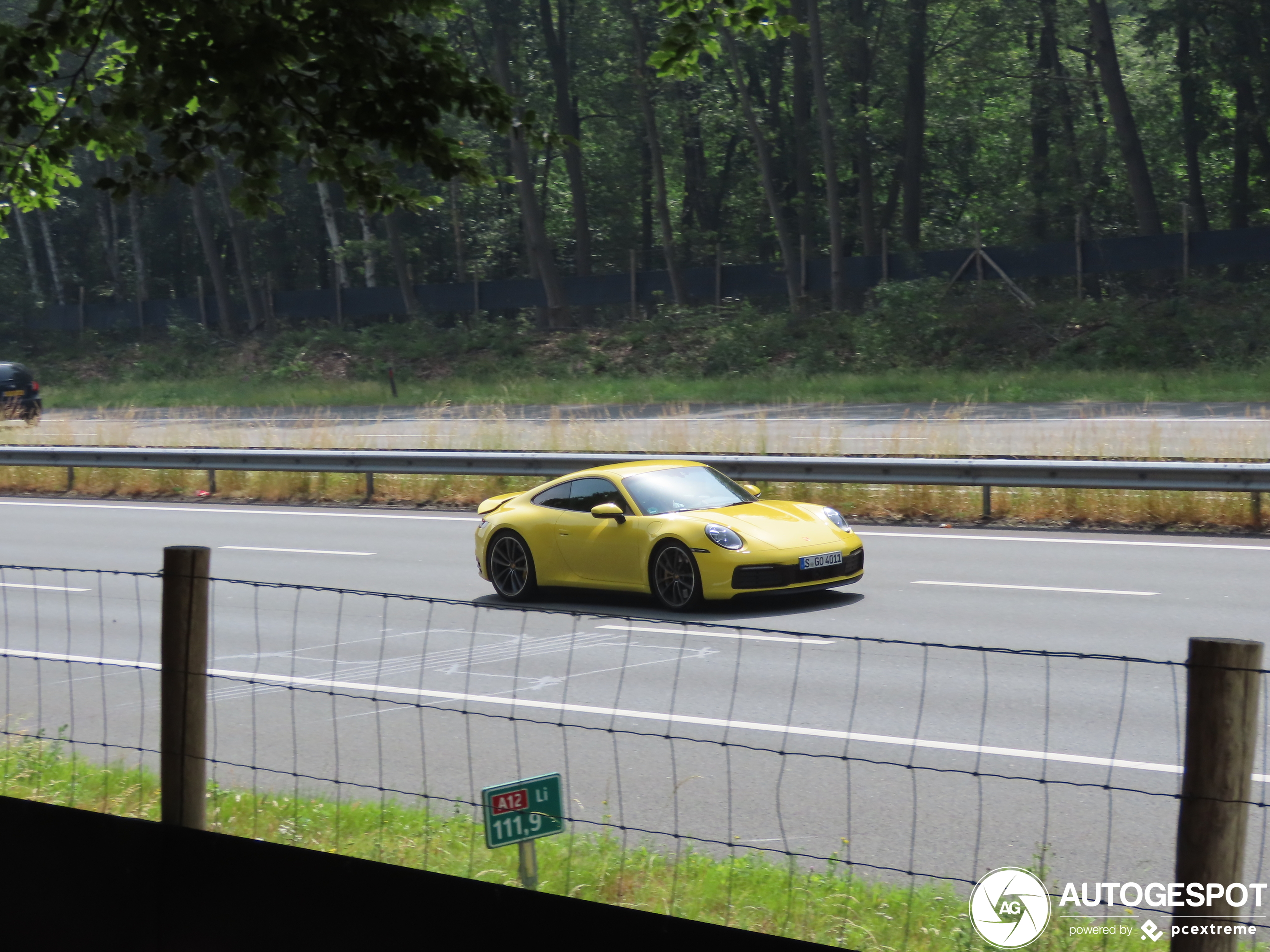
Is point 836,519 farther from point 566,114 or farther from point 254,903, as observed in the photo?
point 566,114

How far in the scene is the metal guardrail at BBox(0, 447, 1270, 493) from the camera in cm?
1495

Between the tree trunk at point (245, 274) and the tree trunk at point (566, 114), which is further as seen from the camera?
the tree trunk at point (245, 274)

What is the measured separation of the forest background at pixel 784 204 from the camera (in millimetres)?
38219

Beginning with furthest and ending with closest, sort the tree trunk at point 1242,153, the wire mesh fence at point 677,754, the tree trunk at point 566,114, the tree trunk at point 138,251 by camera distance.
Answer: the tree trunk at point 138,251, the tree trunk at point 566,114, the tree trunk at point 1242,153, the wire mesh fence at point 677,754

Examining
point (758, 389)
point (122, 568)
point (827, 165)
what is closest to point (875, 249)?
point (827, 165)

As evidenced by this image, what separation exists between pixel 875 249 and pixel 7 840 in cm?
4613

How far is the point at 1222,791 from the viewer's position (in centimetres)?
296

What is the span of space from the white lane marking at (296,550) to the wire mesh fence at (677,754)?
13.8ft

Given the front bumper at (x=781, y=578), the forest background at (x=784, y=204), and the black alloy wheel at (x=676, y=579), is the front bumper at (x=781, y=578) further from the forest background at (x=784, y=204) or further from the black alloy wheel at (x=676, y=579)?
the forest background at (x=784, y=204)

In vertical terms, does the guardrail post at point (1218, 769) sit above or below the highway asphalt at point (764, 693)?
above

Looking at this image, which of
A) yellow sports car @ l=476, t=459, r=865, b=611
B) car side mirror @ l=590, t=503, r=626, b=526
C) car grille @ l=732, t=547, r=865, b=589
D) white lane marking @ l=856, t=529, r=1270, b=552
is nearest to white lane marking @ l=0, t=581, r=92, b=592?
yellow sports car @ l=476, t=459, r=865, b=611

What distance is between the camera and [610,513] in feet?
38.4

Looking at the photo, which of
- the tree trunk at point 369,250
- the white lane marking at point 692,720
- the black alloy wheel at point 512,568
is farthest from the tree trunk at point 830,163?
the white lane marking at point 692,720

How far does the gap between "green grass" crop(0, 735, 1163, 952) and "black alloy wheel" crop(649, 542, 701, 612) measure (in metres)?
5.02
